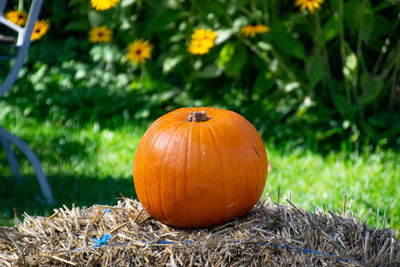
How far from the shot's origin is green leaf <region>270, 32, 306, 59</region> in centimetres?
363

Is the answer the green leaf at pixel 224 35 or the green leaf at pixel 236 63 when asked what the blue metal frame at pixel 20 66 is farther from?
the green leaf at pixel 236 63

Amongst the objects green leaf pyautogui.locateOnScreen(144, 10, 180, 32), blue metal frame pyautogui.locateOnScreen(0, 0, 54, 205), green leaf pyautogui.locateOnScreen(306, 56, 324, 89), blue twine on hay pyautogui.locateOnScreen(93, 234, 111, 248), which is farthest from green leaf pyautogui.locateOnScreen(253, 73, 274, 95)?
blue twine on hay pyautogui.locateOnScreen(93, 234, 111, 248)

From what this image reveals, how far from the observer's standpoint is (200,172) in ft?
6.23

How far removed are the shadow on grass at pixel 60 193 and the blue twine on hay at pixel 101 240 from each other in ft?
2.55

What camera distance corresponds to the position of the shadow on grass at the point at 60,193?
8.94 ft

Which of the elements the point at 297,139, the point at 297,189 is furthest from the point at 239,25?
the point at 297,189

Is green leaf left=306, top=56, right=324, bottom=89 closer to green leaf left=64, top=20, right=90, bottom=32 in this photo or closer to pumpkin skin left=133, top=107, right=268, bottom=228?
pumpkin skin left=133, top=107, right=268, bottom=228

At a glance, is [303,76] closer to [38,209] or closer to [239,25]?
[239,25]

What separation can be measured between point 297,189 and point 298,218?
37.1 inches

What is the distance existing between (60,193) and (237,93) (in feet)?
6.02

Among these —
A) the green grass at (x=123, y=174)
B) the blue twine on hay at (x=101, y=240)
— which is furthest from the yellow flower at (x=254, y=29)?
the blue twine on hay at (x=101, y=240)

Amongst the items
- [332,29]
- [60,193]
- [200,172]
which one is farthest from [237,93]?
[200,172]

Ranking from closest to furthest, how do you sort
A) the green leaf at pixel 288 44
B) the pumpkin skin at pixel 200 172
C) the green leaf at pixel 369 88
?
the pumpkin skin at pixel 200 172 → the green leaf at pixel 369 88 → the green leaf at pixel 288 44

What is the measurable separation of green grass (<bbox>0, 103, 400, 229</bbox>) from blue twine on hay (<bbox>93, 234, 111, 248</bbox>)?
839 millimetres
